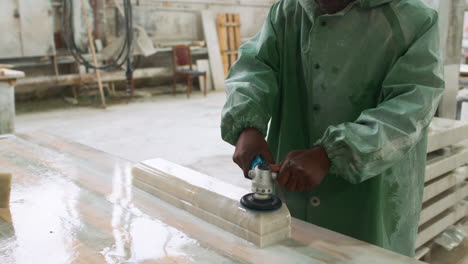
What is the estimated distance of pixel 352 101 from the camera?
1.33 metres

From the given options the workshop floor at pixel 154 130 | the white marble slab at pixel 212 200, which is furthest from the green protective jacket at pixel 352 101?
the workshop floor at pixel 154 130

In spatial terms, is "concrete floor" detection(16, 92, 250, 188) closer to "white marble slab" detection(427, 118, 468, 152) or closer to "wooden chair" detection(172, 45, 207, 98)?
"wooden chair" detection(172, 45, 207, 98)

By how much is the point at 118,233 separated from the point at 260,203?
1.20 ft

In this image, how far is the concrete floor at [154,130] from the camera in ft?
13.6

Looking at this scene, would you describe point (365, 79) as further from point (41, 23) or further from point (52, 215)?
point (41, 23)

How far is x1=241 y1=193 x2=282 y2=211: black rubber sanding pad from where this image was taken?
1.13 m

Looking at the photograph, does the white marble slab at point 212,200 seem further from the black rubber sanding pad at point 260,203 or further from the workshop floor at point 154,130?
the workshop floor at point 154,130

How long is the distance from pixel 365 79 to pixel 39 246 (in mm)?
982

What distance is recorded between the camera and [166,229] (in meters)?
1.13

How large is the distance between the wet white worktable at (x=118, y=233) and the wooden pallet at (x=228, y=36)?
737 cm

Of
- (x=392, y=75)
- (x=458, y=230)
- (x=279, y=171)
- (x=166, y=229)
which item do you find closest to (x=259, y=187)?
(x=279, y=171)

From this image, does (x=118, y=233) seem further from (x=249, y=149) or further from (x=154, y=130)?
(x=154, y=130)

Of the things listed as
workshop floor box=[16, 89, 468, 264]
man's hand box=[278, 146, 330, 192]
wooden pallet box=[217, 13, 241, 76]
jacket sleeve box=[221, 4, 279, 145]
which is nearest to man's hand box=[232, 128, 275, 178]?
jacket sleeve box=[221, 4, 279, 145]

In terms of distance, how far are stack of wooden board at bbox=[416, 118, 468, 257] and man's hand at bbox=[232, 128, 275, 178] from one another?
1.25 metres
